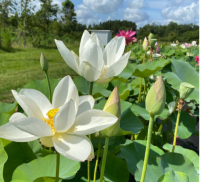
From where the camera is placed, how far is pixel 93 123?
33 centimetres

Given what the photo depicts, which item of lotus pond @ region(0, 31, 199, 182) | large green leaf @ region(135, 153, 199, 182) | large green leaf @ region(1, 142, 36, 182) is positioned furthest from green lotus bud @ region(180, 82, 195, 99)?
large green leaf @ region(1, 142, 36, 182)

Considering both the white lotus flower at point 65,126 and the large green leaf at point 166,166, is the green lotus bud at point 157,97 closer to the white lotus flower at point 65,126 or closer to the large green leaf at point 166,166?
the white lotus flower at point 65,126

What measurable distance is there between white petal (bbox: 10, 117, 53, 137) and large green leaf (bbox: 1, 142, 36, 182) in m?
0.26

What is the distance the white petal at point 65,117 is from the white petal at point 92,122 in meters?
0.02

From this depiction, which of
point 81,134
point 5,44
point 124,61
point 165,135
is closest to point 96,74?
point 124,61

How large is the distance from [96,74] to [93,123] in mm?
180

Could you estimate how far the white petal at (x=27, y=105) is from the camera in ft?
1.11

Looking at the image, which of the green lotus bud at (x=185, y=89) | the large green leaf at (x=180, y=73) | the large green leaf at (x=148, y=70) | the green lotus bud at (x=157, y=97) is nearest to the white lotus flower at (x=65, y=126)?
the green lotus bud at (x=157, y=97)

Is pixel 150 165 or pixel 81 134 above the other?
pixel 81 134

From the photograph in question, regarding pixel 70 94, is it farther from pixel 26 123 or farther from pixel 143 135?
pixel 143 135

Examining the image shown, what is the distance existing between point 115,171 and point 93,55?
40 cm

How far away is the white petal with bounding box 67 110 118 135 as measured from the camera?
1.05 feet

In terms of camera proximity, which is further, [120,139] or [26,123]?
[120,139]

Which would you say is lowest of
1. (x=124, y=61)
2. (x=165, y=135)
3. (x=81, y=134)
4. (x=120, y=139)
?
(x=165, y=135)
